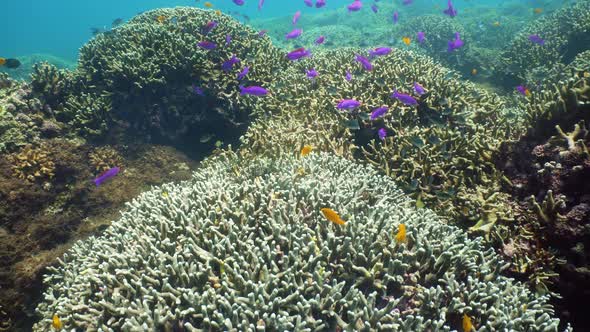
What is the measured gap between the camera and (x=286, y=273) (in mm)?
2863

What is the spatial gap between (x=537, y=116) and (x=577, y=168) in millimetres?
1137

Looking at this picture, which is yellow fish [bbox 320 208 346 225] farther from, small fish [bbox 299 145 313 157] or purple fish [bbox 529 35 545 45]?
purple fish [bbox 529 35 545 45]

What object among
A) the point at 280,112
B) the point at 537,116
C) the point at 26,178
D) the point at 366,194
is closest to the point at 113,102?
the point at 26,178

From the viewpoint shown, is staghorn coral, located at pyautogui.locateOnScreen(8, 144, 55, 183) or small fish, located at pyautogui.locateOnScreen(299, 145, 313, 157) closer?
small fish, located at pyautogui.locateOnScreen(299, 145, 313, 157)

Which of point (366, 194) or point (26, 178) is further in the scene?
point (26, 178)

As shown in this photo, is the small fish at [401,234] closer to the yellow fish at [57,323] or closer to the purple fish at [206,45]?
the yellow fish at [57,323]

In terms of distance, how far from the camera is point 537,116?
4.30 metres

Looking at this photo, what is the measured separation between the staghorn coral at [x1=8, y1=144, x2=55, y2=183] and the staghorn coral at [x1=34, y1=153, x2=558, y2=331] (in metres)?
2.59

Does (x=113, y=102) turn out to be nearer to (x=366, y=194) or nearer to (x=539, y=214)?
(x=366, y=194)

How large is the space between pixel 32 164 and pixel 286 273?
5381 mm

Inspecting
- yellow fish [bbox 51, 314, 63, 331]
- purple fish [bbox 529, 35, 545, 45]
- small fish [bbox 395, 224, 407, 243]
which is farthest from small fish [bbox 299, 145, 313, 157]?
purple fish [bbox 529, 35, 545, 45]

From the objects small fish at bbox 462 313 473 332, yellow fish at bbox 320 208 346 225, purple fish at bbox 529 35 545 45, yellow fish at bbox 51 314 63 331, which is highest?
purple fish at bbox 529 35 545 45

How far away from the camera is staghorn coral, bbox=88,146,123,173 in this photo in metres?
6.40

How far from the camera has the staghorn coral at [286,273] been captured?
8.62 ft
